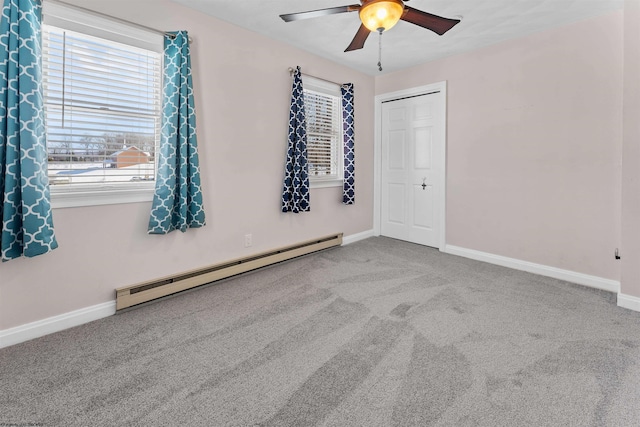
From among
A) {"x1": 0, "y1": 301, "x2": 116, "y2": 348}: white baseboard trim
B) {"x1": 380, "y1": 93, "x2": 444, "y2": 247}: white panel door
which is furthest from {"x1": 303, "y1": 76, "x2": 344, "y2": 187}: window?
{"x1": 0, "y1": 301, "x2": 116, "y2": 348}: white baseboard trim

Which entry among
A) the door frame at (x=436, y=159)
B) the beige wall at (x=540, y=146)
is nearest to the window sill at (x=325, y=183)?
the door frame at (x=436, y=159)

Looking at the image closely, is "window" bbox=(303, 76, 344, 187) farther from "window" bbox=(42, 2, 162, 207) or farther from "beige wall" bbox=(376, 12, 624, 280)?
"window" bbox=(42, 2, 162, 207)

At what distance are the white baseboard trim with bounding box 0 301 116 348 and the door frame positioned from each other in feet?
12.2

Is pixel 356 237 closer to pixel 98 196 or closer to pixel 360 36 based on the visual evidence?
pixel 360 36

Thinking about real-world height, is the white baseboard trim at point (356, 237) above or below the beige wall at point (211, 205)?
below

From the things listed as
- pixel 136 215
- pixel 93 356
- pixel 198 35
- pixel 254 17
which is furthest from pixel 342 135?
pixel 93 356

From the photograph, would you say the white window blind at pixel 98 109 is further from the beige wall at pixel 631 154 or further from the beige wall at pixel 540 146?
the beige wall at pixel 631 154

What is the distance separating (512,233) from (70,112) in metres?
4.33

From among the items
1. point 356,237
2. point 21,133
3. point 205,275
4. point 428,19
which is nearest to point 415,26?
point 428,19

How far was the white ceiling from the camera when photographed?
2.72 meters

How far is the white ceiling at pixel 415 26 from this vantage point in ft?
8.92

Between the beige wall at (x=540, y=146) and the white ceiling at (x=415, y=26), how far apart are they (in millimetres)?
230

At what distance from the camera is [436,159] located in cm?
430

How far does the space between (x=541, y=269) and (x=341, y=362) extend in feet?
8.97
